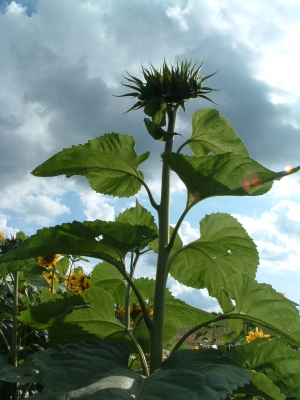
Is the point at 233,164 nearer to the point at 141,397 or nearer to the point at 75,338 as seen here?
the point at 141,397

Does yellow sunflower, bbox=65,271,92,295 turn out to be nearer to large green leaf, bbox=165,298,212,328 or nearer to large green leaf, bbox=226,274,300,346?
large green leaf, bbox=165,298,212,328

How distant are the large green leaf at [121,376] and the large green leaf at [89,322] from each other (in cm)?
20

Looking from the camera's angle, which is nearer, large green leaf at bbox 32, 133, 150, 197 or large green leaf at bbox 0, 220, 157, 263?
large green leaf at bbox 0, 220, 157, 263

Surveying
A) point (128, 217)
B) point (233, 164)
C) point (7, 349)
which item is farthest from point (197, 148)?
point (7, 349)

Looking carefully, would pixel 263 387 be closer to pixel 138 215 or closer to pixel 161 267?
pixel 161 267

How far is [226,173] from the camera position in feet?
3.79

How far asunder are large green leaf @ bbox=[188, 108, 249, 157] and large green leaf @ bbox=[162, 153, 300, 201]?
354mm

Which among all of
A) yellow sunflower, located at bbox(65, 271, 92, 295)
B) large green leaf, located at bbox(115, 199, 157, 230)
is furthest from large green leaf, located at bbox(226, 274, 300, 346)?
yellow sunflower, located at bbox(65, 271, 92, 295)

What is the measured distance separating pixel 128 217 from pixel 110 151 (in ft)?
1.03

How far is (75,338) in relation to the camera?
1.37 m

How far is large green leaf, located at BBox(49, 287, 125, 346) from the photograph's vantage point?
133 centimetres

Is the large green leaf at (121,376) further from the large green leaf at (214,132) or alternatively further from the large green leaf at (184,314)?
→ the large green leaf at (214,132)

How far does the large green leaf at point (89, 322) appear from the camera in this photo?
133 cm

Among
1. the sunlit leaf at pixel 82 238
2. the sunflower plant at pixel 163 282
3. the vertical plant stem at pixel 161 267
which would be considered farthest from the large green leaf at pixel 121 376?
the sunlit leaf at pixel 82 238
